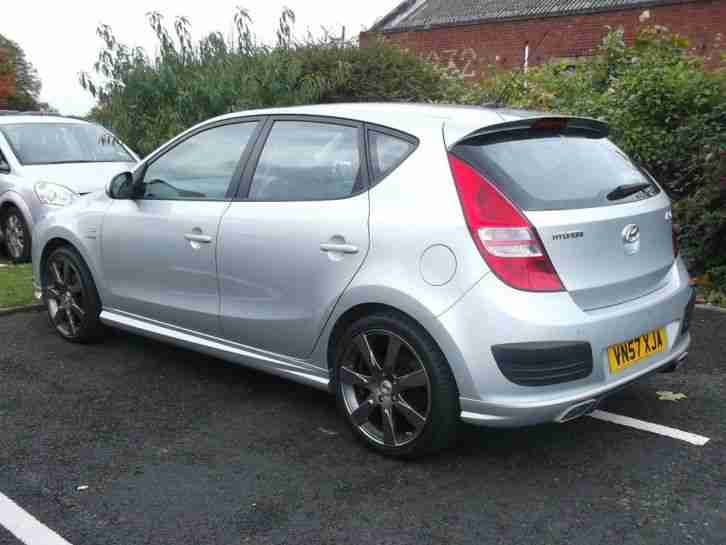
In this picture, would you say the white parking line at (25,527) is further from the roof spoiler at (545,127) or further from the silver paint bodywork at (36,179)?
the silver paint bodywork at (36,179)

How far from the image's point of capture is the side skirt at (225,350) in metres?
4.13

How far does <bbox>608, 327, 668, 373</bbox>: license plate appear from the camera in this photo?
3506 millimetres

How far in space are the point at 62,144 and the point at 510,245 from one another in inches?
293

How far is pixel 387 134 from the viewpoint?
3.86 metres

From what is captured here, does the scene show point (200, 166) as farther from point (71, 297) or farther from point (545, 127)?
point (545, 127)

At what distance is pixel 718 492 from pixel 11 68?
195 feet

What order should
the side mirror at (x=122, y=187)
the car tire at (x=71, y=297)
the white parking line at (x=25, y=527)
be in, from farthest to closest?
1. the car tire at (x=71, y=297)
2. the side mirror at (x=122, y=187)
3. the white parking line at (x=25, y=527)

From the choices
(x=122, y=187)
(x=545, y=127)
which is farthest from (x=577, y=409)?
(x=122, y=187)

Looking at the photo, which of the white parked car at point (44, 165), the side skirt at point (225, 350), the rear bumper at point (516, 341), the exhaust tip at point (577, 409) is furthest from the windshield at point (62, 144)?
the exhaust tip at point (577, 409)

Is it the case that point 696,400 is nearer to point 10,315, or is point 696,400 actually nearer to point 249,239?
point 249,239

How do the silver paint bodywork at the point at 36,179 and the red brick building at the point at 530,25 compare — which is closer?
the silver paint bodywork at the point at 36,179

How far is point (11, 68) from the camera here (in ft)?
181

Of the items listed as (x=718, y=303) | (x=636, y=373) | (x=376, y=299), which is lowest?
(x=718, y=303)

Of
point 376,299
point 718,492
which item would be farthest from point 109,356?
point 718,492
